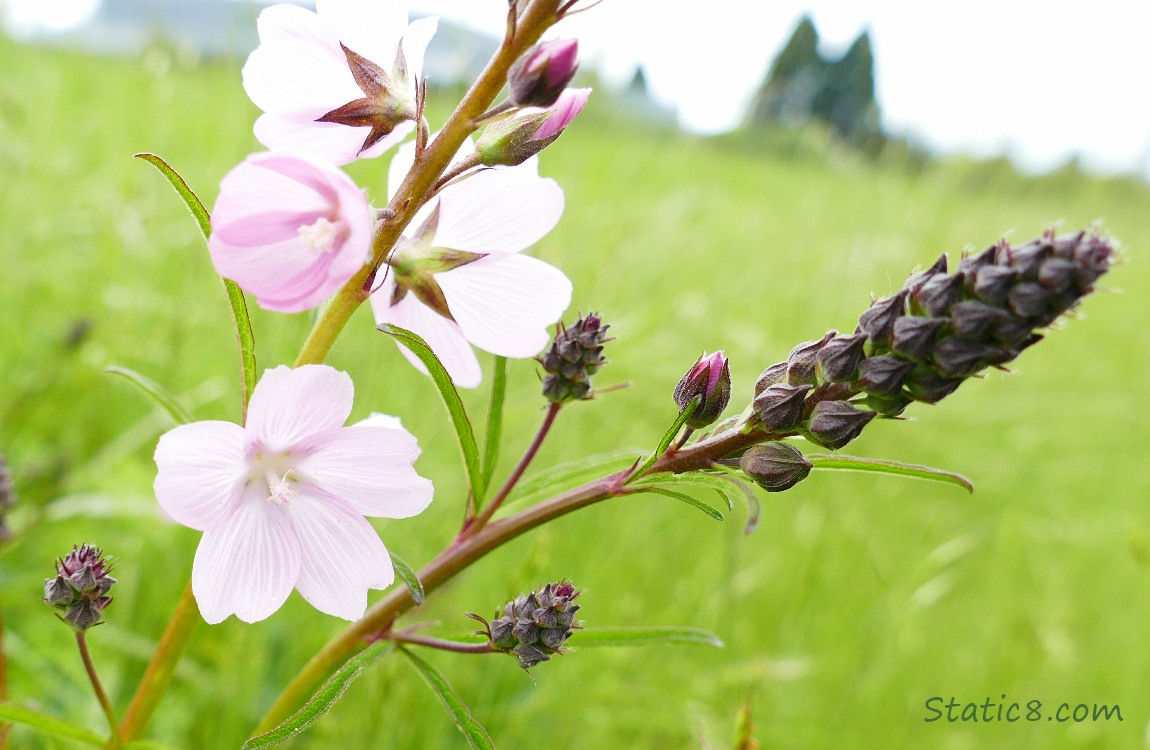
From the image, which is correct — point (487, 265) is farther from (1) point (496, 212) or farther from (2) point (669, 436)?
(2) point (669, 436)

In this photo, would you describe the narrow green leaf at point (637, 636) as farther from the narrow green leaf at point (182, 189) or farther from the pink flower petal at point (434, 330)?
the narrow green leaf at point (182, 189)

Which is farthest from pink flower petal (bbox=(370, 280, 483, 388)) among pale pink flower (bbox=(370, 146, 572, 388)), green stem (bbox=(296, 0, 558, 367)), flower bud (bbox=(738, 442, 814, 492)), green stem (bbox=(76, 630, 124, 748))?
green stem (bbox=(76, 630, 124, 748))

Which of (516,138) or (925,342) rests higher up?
(516,138)

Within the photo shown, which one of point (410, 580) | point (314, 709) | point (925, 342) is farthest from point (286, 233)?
point (925, 342)

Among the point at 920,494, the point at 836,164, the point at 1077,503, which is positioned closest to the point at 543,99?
the point at 920,494

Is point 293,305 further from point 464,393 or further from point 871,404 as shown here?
point 464,393

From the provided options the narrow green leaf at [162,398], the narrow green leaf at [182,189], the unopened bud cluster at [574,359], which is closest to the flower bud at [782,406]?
the unopened bud cluster at [574,359]
